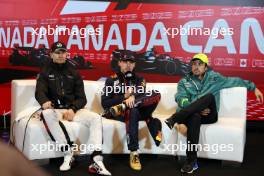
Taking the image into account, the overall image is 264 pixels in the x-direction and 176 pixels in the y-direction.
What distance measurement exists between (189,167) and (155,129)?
486 millimetres

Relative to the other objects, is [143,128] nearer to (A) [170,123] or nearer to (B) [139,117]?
(B) [139,117]

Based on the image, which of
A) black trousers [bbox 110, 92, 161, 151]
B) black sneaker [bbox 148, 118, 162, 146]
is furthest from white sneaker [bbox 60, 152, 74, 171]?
black sneaker [bbox 148, 118, 162, 146]

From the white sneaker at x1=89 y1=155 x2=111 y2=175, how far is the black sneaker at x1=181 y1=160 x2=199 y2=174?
2.17 ft

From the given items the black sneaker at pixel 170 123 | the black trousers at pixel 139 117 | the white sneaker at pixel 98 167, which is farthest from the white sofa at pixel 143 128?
the white sneaker at pixel 98 167

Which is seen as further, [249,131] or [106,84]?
[249,131]

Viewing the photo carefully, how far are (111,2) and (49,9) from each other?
0.83 metres

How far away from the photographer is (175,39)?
5.05m

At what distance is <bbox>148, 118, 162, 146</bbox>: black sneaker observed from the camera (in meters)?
3.56

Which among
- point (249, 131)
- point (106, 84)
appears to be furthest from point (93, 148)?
point (249, 131)

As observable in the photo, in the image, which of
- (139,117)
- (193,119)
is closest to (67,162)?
(139,117)

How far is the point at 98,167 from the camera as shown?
321cm

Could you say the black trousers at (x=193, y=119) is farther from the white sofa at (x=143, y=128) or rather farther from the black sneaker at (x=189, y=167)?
the white sofa at (x=143, y=128)

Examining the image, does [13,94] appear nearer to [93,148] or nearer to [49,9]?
[93,148]

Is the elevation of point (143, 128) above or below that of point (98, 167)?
above
